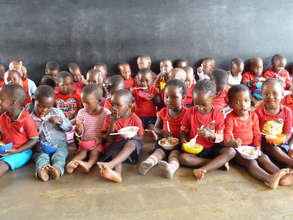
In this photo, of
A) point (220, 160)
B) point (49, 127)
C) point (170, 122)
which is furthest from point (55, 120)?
point (220, 160)

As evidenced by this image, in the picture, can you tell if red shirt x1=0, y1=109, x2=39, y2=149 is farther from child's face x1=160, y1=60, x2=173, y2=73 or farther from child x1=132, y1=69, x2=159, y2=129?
child's face x1=160, y1=60, x2=173, y2=73

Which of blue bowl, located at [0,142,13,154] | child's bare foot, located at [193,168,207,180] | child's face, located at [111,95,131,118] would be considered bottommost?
child's bare foot, located at [193,168,207,180]

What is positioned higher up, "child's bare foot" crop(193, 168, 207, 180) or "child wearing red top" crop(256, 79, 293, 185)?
"child wearing red top" crop(256, 79, 293, 185)

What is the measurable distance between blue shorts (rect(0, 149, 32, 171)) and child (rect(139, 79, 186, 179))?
3.66 feet

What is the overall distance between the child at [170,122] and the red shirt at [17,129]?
43.0 inches

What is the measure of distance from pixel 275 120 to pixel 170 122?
997 millimetres

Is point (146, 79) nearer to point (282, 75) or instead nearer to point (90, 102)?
point (90, 102)

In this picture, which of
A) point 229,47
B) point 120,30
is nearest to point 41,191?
point 120,30

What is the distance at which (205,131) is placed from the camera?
89.2 inches

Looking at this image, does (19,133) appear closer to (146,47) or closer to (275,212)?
(275,212)

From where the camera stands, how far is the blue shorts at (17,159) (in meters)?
2.33

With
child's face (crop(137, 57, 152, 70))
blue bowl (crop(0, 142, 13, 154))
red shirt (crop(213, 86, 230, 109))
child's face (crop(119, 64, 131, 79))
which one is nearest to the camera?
blue bowl (crop(0, 142, 13, 154))

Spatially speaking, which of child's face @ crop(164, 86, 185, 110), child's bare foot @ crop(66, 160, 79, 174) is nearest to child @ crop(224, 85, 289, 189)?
child's face @ crop(164, 86, 185, 110)

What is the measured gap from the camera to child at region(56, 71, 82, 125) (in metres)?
3.21
